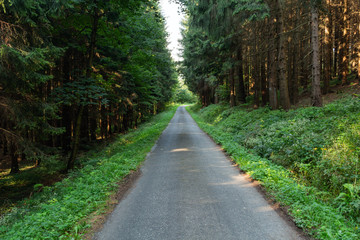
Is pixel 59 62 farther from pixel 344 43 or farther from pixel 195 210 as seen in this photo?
pixel 344 43

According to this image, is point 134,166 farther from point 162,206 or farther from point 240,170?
point 240,170

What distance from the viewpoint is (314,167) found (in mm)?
5449

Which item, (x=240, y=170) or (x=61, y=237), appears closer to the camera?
(x=61, y=237)

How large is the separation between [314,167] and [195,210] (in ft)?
11.9

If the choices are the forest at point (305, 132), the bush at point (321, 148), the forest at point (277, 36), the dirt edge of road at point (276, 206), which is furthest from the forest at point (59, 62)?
the bush at point (321, 148)

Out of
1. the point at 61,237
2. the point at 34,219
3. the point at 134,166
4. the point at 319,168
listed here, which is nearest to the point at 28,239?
the point at 61,237

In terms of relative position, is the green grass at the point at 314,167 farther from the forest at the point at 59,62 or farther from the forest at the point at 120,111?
the forest at the point at 59,62

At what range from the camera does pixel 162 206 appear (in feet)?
14.4

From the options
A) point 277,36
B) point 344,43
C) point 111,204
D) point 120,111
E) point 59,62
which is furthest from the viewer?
point 120,111

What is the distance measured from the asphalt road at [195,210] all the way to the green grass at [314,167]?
0.43m

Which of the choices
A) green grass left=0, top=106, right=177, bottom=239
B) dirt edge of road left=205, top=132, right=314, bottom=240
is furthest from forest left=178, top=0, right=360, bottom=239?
green grass left=0, top=106, right=177, bottom=239

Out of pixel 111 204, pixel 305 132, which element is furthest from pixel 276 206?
pixel 305 132

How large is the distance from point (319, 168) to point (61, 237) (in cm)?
606

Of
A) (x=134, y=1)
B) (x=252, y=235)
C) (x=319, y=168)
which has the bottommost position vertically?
(x=252, y=235)
